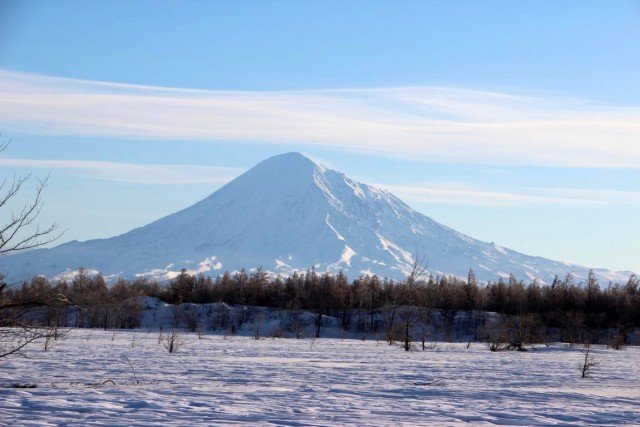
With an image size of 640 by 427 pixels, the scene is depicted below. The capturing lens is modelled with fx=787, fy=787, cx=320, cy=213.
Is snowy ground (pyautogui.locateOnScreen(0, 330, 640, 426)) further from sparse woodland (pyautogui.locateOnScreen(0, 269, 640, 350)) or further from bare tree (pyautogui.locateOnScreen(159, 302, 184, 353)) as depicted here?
sparse woodland (pyautogui.locateOnScreen(0, 269, 640, 350))

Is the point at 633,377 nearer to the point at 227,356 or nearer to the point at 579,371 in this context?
the point at 579,371

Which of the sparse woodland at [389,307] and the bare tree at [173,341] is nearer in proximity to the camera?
the bare tree at [173,341]

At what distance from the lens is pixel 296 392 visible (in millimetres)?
18328

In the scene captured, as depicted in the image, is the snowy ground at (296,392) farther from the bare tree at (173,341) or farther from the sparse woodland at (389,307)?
the sparse woodland at (389,307)

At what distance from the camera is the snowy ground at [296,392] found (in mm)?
14211

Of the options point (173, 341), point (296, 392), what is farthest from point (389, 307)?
point (296, 392)

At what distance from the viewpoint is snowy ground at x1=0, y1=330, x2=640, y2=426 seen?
14.2 metres

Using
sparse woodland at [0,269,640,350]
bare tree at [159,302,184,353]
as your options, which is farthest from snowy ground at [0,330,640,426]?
sparse woodland at [0,269,640,350]

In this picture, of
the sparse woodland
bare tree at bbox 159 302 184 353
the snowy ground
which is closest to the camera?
the snowy ground

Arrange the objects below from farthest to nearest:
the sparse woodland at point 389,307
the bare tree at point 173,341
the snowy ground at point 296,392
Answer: the sparse woodland at point 389,307 → the bare tree at point 173,341 → the snowy ground at point 296,392

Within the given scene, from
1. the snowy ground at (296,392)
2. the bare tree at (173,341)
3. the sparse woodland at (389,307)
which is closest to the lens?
the snowy ground at (296,392)

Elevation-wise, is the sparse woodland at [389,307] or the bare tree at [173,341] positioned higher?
the sparse woodland at [389,307]

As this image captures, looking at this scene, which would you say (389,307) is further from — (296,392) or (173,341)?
(296,392)

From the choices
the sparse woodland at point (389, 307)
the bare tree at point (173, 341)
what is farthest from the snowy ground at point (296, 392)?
the sparse woodland at point (389, 307)
